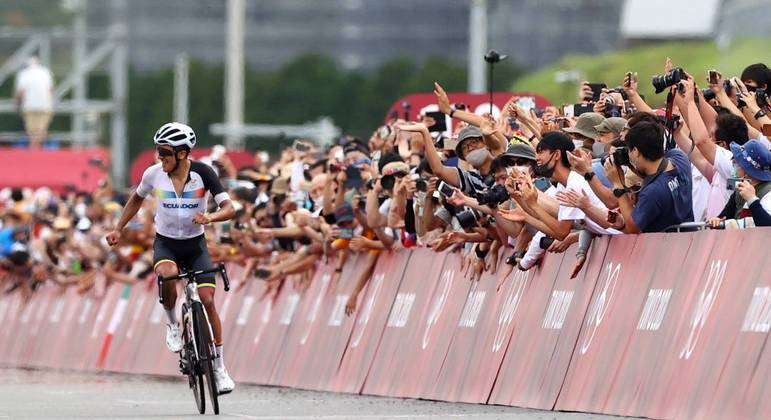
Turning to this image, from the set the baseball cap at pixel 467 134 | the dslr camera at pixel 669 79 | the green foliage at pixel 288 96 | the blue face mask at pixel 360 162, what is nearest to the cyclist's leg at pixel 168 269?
the baseball cap at pixel 467 134

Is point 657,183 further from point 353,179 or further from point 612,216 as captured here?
point 353,179

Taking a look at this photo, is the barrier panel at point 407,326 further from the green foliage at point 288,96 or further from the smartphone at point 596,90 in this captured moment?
the green foliage at point 288,96

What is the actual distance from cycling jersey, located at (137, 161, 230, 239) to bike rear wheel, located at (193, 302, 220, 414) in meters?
0.86

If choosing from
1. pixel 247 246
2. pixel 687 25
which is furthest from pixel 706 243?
pixel 687 25

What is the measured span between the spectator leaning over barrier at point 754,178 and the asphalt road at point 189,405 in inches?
73.6

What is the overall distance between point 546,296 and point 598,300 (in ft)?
3.61

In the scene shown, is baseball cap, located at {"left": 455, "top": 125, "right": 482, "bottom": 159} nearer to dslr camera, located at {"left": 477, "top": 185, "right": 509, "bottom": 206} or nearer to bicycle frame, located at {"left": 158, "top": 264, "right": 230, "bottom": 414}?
dslr camera, located at {"left": 477, "top": 185, "right": 509, "bottom": 206}

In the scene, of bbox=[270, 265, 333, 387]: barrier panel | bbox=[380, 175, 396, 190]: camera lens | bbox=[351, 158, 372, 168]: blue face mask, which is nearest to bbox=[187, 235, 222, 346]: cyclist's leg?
bbox=[380, 175, 396, 190]: camera lens

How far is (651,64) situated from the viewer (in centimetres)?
5725

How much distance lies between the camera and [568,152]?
645 inches

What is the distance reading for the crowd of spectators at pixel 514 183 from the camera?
15.6 m

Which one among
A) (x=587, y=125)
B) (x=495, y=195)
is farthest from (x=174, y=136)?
(x=587, y=125)

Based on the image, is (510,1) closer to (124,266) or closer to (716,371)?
(124,266)

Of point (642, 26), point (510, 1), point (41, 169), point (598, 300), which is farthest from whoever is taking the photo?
point (510, 1)
